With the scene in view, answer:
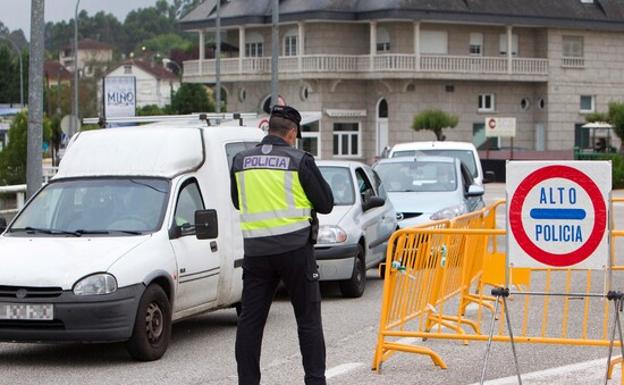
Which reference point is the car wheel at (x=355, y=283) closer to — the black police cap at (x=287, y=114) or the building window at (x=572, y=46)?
the black police cap at (x=287, y=114)

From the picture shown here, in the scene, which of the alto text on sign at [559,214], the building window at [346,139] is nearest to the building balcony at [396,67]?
the building window at [346,139]

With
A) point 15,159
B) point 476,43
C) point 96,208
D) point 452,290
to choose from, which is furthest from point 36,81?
point 476,43

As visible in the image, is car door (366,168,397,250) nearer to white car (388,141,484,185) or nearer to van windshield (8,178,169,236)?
van windshield (8,178,169,236)

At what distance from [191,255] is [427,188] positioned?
30.7 ft

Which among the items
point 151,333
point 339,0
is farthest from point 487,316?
point 339,0

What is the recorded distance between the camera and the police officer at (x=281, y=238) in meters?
8.83

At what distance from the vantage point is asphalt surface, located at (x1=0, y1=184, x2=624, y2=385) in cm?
1040

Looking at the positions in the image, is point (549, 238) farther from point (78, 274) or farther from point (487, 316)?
point (487, 316)

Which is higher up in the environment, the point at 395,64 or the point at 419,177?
the point at 395,64

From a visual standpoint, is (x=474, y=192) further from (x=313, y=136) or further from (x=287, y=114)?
(x=313, y=136)

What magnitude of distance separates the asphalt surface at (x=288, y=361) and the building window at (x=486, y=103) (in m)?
63.2

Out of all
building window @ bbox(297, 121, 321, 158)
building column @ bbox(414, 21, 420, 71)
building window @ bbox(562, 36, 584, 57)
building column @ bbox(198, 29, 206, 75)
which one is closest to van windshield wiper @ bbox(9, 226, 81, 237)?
building column @ bbox(414, 21, 420, 71)

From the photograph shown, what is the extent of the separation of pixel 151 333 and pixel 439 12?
62.2 m

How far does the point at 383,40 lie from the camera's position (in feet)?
244
